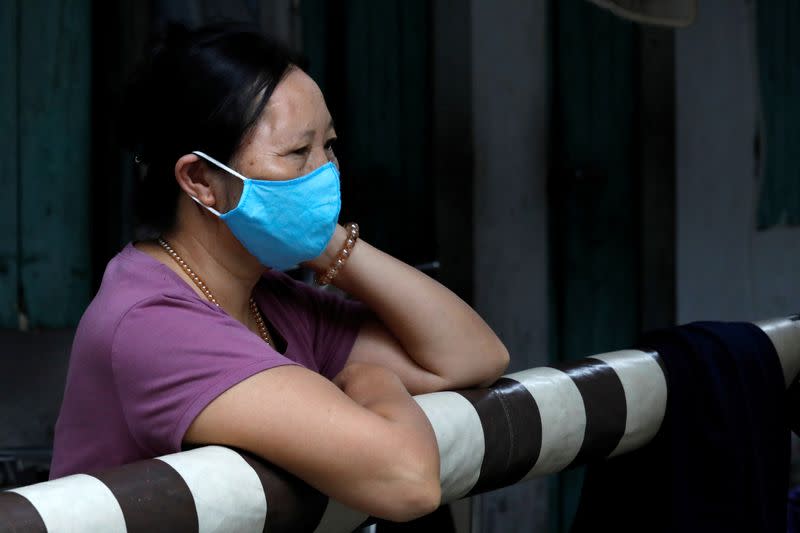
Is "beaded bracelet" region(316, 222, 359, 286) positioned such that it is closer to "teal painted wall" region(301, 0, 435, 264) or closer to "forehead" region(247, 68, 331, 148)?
"forehead" region(247, 68, 331, 148)

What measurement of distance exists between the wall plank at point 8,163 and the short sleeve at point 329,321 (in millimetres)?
831

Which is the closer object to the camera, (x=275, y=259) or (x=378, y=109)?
(x=275, y=259)

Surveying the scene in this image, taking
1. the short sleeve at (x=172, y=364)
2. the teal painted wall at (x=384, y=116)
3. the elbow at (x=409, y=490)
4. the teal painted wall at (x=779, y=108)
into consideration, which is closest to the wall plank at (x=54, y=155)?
the teal painted wall at (x=384, y=116)

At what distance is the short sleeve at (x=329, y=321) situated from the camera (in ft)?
5.34

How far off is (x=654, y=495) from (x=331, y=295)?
2.12ft

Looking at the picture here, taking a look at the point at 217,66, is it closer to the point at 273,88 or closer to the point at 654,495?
the point at 273,88

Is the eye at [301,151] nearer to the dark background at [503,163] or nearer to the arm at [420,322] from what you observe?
the arm at [420,322]

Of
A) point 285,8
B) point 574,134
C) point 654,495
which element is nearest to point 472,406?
point 654,495

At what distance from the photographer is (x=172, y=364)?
1.18 meters

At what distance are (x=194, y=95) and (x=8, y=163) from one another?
1.03 metres

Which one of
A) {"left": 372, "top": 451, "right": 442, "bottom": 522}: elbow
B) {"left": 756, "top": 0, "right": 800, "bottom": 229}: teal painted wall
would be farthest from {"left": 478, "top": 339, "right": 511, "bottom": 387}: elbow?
{"left": 756, "top": 0, "right": 800, "bottom": 229}: teal painted wall

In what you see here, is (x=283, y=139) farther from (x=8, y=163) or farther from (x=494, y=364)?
(x=8, y=163)

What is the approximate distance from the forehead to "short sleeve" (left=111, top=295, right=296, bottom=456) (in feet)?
0.89

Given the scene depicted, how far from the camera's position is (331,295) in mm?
1684
